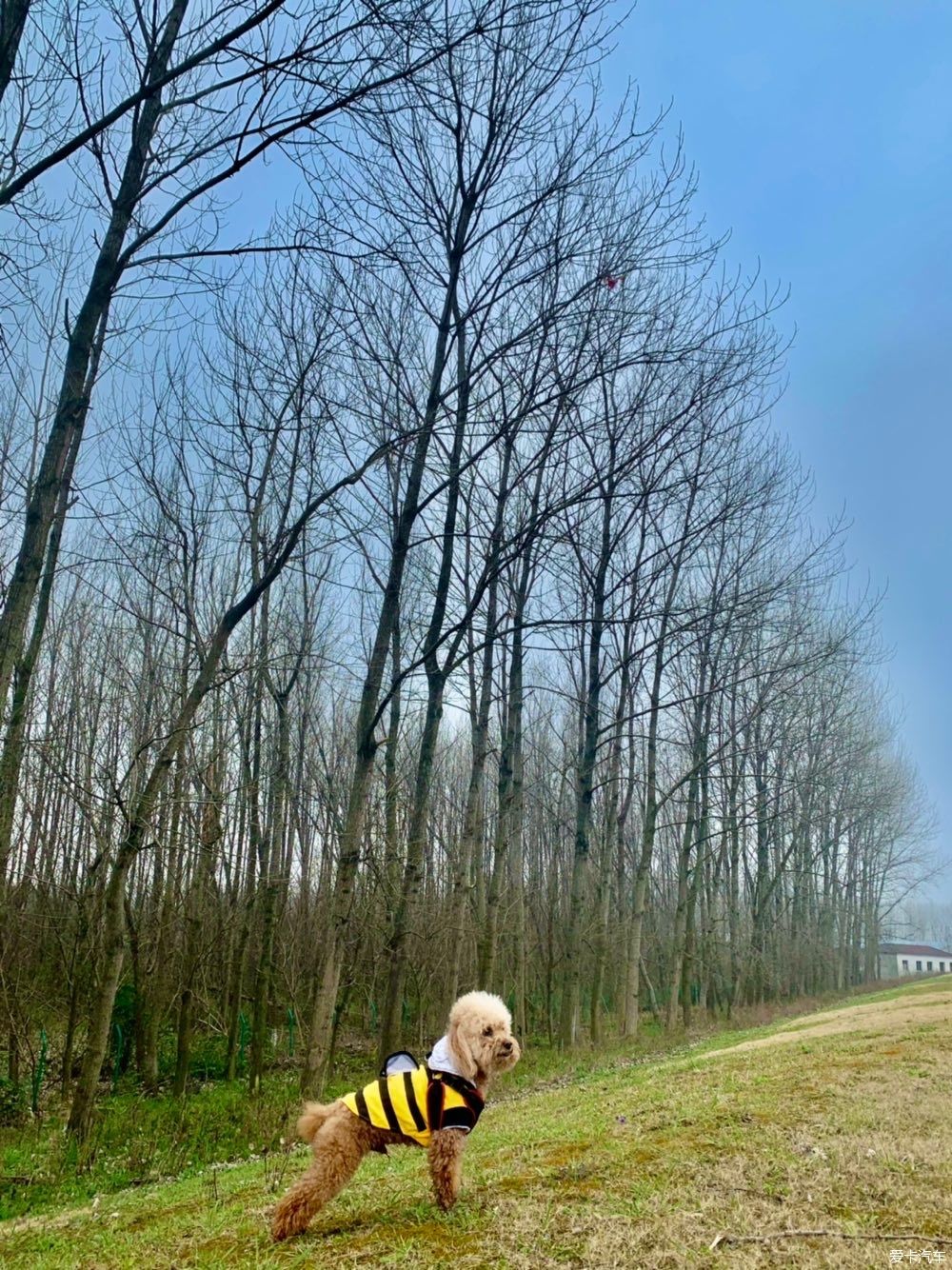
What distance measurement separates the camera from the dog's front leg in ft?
13.5

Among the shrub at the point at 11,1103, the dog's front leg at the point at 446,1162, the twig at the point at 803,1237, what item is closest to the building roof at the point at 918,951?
the shrub at the point at 11,1103

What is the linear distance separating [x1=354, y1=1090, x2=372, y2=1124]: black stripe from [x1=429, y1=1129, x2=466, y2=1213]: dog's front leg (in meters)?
0.31

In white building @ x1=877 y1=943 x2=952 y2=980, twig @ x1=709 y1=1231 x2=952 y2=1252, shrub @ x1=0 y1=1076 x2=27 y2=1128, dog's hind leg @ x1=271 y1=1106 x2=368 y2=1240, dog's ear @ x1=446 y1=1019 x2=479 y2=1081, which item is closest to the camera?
twig @ x1=709 y1=1231 x2=952 y2=1252

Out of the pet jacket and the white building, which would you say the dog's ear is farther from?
the white building

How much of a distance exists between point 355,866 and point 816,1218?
6.46m

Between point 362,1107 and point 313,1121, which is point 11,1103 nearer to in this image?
point 313,1121

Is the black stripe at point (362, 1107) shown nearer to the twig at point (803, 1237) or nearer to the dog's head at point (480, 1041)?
the dog's head at point (480, 1041)

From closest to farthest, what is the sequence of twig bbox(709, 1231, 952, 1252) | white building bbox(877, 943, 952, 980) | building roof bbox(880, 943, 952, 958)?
1. twig bbox(709, 1231, 952, 1252)
2. white building bbox(877, 943, 952, 980)
3. building roof bbox(880, 943, 952, 958)

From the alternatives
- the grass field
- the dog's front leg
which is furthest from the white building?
the dog's front leg

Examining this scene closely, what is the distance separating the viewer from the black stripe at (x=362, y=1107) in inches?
161

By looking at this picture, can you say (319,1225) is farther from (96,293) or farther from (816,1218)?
(96,293)

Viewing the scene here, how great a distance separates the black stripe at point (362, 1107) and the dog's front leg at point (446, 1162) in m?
0.31

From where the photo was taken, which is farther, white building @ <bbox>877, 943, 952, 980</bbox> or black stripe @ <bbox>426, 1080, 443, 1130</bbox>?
white building @ <bbox>877, 943, 952, 980</bbox>

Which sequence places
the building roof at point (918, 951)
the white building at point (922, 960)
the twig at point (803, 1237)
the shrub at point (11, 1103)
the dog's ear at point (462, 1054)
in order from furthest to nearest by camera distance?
the building roof at point (918, 951) → the white building at point (922, 960) → the shrub at point (11, 1103) → the dog's ear at point (462, 1054) → the twig at point (803, 1237)
